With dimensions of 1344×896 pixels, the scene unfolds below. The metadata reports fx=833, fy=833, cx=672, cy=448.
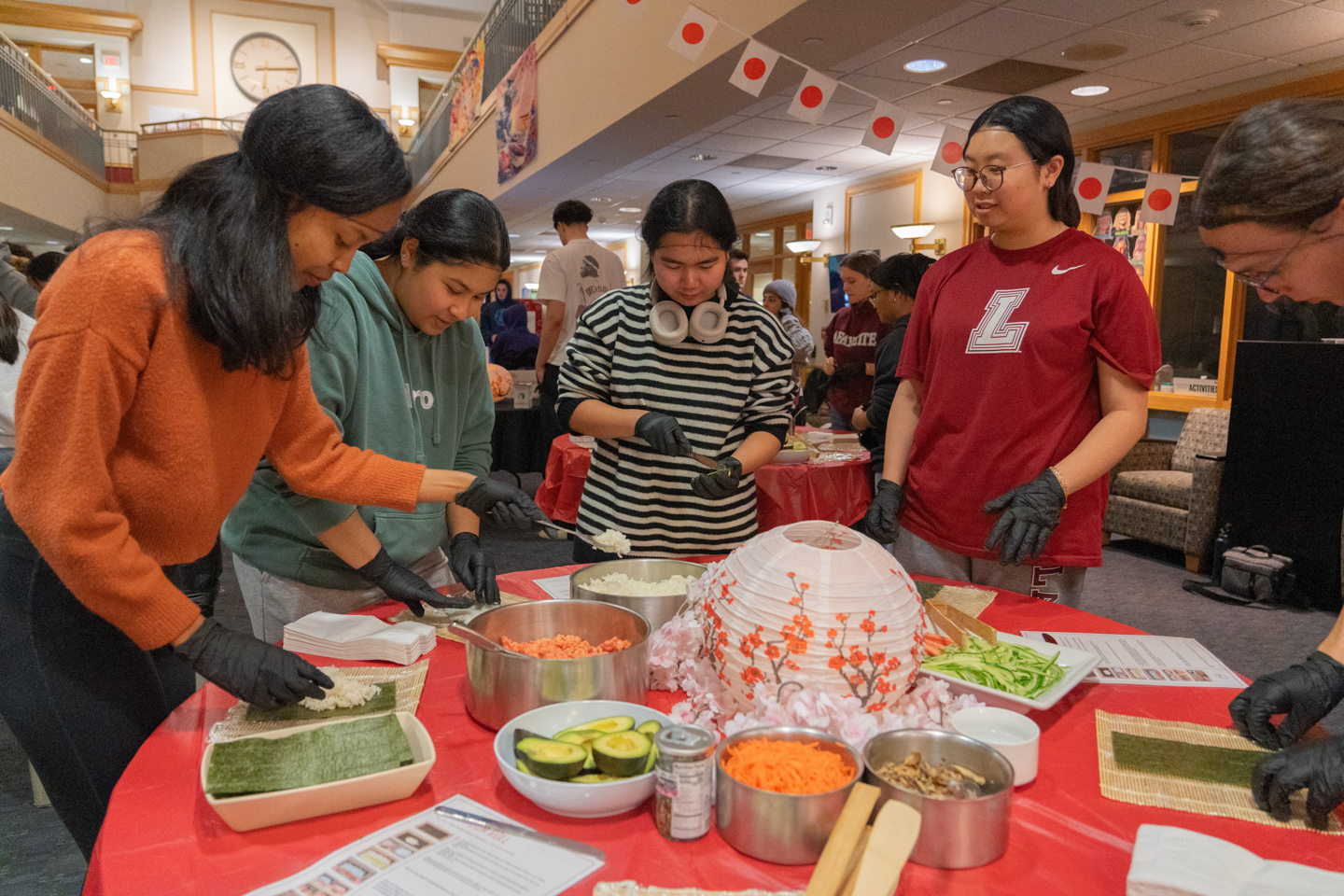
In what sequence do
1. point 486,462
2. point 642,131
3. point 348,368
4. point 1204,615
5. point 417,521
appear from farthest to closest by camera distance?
point 642,131 → point 1204,615 → point 486,462 → point 417,521 → point 348,368

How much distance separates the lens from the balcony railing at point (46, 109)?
41.3 feet

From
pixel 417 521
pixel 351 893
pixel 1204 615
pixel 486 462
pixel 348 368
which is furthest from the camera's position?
pixel 1204 615

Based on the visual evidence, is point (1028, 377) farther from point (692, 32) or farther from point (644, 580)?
point (692, 32)

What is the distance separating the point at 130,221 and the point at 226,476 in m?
0.37

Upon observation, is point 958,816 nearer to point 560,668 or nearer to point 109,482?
point 560,668

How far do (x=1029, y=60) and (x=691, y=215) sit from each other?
15.2 ft

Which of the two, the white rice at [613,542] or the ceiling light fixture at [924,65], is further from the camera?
the ceiling light fixture at [924,65]

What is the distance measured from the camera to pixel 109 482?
1.00 m

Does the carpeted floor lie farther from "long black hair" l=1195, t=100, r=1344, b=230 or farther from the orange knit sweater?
"long black hair" l=1195, t=100, r=1344, b=230

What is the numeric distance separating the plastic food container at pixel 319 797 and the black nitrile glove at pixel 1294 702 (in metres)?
1.05

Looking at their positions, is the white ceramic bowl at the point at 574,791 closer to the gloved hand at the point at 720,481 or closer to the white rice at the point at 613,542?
the white rice at the point at 613,542

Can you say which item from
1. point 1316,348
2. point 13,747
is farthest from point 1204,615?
point 13,747

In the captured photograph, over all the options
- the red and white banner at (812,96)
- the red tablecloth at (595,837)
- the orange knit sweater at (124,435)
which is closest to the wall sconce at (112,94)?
the red and white banner at (812,96)

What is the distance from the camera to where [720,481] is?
1.89 metres
